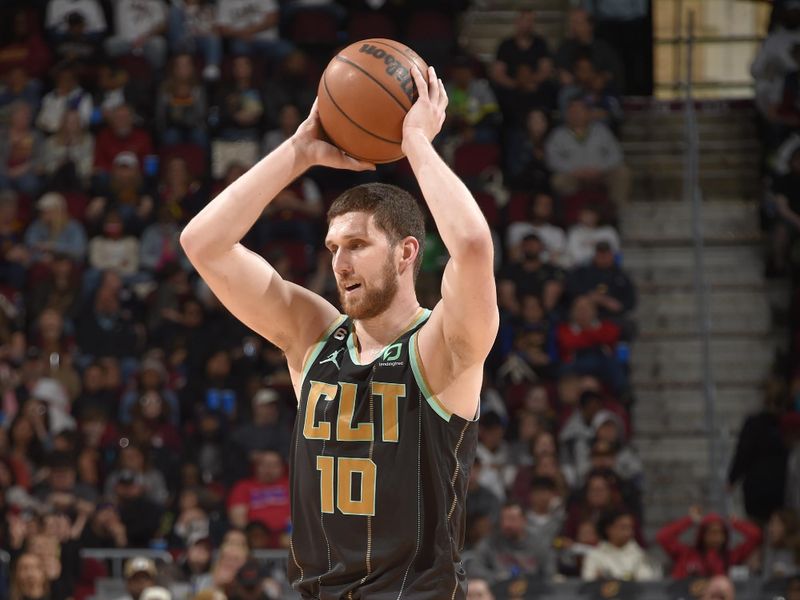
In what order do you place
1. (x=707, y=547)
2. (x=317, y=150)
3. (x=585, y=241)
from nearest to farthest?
(x=317, y=150), (x=707, y=547), (x=585, y=241)

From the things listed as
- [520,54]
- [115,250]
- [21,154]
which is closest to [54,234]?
[115,250]

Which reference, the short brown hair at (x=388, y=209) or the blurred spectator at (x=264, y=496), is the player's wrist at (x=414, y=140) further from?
the blurred spectator at (x=264, y=496)

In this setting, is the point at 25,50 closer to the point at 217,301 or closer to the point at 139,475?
the point at 217,301

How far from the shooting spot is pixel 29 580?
28.0 feet

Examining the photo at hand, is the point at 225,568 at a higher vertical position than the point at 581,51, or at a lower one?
lower

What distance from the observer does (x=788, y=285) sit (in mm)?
12125

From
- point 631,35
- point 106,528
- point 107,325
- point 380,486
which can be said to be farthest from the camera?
point 631,35

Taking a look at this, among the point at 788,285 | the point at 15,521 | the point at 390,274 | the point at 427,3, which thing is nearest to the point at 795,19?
the point at 788,285

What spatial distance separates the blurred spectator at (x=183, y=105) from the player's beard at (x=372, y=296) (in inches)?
343

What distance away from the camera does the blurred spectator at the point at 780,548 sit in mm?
9047

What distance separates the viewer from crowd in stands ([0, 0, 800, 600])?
9.24m

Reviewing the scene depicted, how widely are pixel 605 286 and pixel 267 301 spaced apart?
7.54 meters

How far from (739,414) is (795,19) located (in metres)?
3.58

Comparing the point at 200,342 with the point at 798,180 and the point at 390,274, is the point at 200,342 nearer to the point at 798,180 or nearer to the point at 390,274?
the point at 798,180
